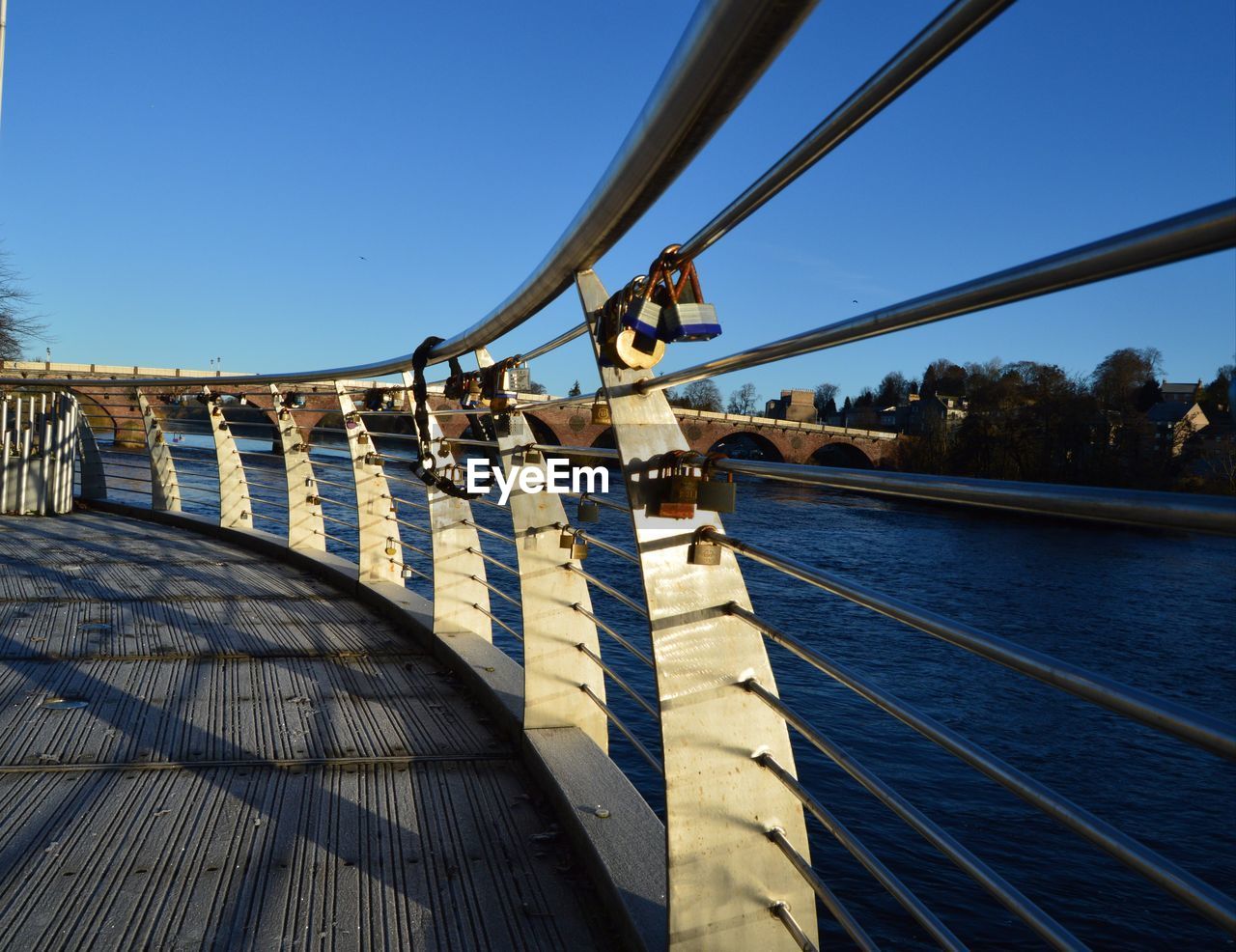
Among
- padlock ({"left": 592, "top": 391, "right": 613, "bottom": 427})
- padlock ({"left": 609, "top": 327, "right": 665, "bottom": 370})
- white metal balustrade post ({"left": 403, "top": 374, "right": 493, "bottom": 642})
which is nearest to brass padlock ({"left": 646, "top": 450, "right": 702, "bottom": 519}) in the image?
padlock ({"left": 609, "top": 327, "right": 665, "bottom": 370})

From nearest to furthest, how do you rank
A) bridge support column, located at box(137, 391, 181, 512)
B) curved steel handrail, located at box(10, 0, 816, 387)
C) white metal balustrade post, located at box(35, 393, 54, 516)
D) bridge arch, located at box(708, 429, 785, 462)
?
1. curved steel handrail, located at box(10, 0, 816, 387)
2. bridge support column, located at box(137, 391, 181, 512)
3. white metal balustrade post, located at box(35, 393, 54, 516)
4. bridge arch, located at box(708, 429, 785, 462)

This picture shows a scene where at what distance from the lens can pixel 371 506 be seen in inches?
202

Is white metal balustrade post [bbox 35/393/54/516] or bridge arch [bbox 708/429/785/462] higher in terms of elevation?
white metal balustrade post [bbox 35/393/54/516]

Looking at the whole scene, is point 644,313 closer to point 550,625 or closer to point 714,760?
point 714,760

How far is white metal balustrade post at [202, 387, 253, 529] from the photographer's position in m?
7.00

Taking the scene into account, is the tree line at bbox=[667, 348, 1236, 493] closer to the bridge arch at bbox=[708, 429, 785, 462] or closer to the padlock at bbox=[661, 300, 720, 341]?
the padlock at bbox=[661, 300, 720, 341]

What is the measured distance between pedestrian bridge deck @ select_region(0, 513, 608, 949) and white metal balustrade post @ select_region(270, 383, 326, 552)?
5.80 ft

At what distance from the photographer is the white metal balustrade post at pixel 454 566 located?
3945 millimetres

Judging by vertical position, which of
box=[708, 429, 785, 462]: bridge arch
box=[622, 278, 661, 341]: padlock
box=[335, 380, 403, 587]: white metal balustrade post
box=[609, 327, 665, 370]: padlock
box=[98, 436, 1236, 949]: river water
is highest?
box=[622, 278, 661, 341]: padlock

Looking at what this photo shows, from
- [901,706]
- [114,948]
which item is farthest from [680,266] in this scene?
[114,948]

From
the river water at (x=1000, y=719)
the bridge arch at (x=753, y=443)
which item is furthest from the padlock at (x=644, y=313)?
the bridge arch at (x=753, y=443)

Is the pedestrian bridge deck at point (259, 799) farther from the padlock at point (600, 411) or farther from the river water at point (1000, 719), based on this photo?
the river water at point (1000, 719)

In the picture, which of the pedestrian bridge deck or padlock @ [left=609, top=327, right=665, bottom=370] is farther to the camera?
the pedestrian bridge deck

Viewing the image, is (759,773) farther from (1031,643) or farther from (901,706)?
(1031,643)
